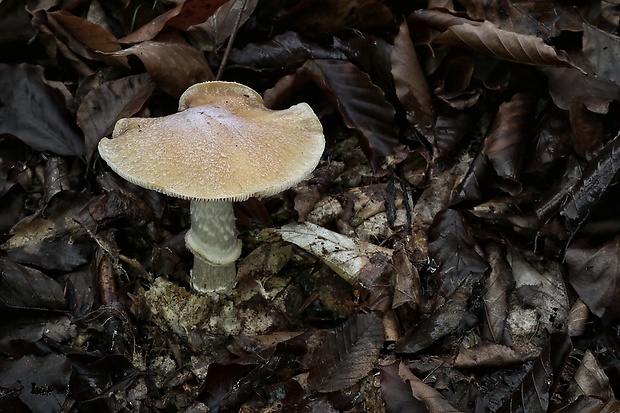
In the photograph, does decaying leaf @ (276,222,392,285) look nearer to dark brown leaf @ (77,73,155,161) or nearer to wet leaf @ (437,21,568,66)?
dark brown leaf @ (77,73,155,161)

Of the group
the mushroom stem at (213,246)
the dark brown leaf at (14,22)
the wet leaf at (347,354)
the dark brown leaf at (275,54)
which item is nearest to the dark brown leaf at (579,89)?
the dark brown leaf at (275,54)

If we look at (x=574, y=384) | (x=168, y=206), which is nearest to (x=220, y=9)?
(x=168, y=206)

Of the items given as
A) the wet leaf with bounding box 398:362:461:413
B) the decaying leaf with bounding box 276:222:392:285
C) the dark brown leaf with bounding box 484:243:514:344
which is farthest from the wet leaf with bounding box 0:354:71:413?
the dark brown leaf with bounding box 484:243:514:344

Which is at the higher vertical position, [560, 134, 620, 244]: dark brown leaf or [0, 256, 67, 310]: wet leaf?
[560, 134, 620, 244]: dark brown leaf

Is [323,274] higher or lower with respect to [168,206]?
lower

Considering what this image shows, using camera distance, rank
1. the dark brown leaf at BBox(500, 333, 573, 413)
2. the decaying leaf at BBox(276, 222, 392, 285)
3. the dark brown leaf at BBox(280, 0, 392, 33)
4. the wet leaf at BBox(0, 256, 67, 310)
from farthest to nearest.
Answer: the dark brown leaf at BBox(280, 0, 392, 33), the decaying leaf at BBox(276, 222, 392, 285), the wet leaf at BBox(0, 256, 67, 310), the dark brown leaf at BBox(500, 333, 573, 413)

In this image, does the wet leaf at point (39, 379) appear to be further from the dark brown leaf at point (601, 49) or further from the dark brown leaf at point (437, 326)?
the dark brown leaf at point (601, 49)

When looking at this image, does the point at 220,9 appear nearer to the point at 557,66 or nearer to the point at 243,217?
the point at 243,217
